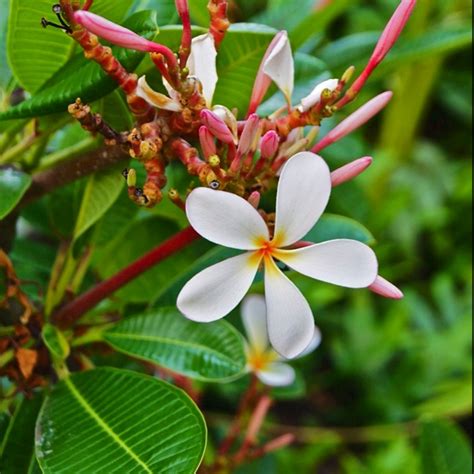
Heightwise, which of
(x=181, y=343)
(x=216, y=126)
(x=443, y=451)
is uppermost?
(x=216, y=126)

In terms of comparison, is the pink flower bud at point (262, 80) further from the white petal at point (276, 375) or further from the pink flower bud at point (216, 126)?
the white petal at point (276, 375)

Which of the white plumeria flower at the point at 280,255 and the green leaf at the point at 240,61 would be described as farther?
the green leaf at the point at 240,61

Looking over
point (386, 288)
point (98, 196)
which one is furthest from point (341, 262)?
point (98, 196)

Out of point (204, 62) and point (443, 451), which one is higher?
point (204, 62)

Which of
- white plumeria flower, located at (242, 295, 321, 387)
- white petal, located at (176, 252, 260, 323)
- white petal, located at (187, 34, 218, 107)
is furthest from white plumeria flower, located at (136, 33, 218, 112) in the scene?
white plumeria flower, located at (242, 295, 321, 387)

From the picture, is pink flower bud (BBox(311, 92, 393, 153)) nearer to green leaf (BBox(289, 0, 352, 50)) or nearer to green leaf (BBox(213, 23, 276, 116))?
green leaf (BBox(213, 23, 276, 116))

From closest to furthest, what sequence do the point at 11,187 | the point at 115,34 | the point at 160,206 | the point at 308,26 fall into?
the point at 115,34, the point at 11,187, the point at 160,206, the point at 308,26

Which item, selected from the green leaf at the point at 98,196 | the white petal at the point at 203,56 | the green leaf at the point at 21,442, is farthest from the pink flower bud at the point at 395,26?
the green leaf at the point at 21,442

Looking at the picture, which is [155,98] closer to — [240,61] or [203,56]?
[203,56]
